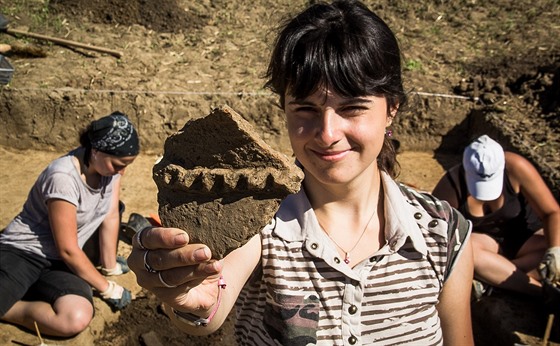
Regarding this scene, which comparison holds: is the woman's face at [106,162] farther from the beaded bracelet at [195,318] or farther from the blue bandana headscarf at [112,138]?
the beaded bracelet at [195,318]

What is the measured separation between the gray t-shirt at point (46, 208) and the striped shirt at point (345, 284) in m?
2.02

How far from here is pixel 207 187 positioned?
5.26ft

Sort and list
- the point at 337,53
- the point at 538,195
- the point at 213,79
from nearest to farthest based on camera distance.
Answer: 1. the point at 337,53
2. the point at 538,195
3. the point at 213,79

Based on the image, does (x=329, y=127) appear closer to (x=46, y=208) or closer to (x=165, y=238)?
(x=165, y=238)

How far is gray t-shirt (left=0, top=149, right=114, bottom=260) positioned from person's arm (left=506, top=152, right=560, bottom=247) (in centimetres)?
281

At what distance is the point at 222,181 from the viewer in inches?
63.3

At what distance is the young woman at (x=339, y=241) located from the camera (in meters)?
1.70

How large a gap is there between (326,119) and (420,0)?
23.5 feet

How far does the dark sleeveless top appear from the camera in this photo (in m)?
4.00

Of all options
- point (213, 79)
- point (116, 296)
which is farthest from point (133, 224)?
point (213, 79)

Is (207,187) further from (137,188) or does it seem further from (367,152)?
(137,188)

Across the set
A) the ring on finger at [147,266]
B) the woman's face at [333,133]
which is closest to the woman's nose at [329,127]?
the woman's face at [333,133]

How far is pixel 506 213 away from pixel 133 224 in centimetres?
295

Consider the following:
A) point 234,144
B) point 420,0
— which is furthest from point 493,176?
point 420,0
